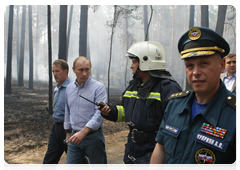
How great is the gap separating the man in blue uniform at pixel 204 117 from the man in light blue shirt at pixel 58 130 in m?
2.27

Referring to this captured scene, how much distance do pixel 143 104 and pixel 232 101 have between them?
3.23 feet

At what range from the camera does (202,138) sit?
40.9 inches

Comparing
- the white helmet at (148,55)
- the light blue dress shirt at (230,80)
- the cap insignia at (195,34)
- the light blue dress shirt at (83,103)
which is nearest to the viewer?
the cap insignia at (195,34)

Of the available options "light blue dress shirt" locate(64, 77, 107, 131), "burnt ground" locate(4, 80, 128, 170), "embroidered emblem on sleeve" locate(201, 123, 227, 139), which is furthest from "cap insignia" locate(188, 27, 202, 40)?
"burnt ground" locate(4, 80, 128, 170)

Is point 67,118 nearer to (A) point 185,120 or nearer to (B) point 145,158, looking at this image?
(B) point 145,158

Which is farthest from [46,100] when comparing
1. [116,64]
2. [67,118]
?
[116,64]

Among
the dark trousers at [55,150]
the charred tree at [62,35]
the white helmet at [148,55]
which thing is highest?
the charred tree at [62,35]

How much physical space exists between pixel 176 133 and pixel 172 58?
30638 mm

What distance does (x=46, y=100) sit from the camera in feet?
31.5

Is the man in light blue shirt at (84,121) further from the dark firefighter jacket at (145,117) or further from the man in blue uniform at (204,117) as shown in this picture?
the man in blue uniform at (204,117)

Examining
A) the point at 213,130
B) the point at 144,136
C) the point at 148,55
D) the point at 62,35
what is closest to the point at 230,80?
the point at 148,55

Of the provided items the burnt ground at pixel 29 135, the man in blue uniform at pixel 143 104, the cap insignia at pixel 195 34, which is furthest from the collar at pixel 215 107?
the burnt ground at pixel 29 135

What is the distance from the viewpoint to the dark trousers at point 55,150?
2984 millimetres

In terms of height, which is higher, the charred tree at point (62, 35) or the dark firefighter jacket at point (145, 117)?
the charred tree at point (62, 35)
